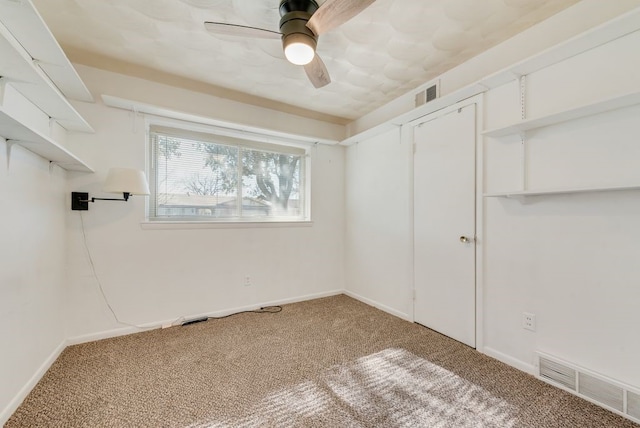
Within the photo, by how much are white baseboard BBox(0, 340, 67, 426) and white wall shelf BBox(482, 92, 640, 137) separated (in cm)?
352

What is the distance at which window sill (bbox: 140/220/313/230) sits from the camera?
2.69 meters

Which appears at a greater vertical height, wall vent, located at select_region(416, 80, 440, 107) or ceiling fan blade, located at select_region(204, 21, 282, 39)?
wall vent, located at select_region(416, 80, 440, 107)

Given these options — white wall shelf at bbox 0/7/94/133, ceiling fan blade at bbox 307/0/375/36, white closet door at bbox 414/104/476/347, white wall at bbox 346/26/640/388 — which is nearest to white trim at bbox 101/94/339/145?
white wall shelf at bbox 0/7/94/133

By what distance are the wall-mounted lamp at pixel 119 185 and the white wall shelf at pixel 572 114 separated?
2.87m

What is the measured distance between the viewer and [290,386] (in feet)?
5.89

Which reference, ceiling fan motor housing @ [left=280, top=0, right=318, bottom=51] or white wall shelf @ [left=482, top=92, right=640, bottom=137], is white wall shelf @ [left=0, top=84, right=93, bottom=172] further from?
white wall shelf @ [left=482, top=92, right=640, bottom=137]

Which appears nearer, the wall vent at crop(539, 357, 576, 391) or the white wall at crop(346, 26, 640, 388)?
the white wall at crop(346, 26, 640, 388)

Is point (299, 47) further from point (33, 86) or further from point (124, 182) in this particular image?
point (124, 182)

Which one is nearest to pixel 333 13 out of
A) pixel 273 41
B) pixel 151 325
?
pixel 273 41

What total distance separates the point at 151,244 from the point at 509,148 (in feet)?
11.0

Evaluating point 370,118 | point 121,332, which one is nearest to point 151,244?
point 121,332

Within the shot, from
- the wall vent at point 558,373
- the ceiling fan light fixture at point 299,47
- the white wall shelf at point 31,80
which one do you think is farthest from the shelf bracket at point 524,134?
the white wall shelf at point 31,80

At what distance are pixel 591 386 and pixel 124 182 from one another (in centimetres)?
363

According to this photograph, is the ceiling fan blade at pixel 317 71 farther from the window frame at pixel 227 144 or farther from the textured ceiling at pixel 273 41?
the window frame at pixel 227 144
